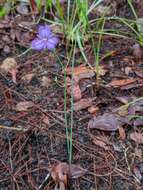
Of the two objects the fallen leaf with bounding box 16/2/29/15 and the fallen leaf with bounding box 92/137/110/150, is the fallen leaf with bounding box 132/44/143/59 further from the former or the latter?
the fallen leaf with bounding box 16/2/29/15

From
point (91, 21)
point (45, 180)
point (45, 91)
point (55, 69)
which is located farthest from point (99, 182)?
point (91, 21)

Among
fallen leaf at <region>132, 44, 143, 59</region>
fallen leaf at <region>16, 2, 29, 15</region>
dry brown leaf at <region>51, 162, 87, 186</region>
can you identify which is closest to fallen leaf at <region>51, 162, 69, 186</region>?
dry brown leaf at <region>51, 162, 87, 186</region>

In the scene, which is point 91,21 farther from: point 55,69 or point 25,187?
point 25,187

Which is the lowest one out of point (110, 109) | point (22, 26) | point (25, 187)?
point (25, 187)

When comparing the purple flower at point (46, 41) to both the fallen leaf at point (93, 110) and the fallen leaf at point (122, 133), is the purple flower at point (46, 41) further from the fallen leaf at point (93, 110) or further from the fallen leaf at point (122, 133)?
the fallen leaf at point (122, 133)

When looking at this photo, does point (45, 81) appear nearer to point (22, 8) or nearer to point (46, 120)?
point (46, 120)

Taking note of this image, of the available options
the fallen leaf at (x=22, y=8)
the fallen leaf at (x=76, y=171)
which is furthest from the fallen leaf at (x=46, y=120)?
the fallen leaf at (x=22, y=8)

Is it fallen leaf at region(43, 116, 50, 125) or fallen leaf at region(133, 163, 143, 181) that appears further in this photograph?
fallen leaf at region(43, 116, 50, 125)
